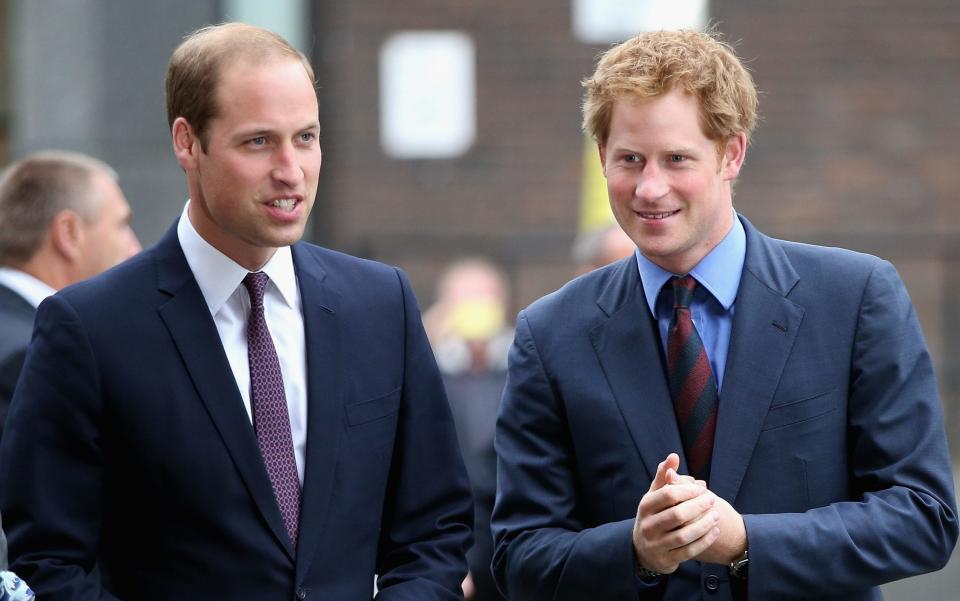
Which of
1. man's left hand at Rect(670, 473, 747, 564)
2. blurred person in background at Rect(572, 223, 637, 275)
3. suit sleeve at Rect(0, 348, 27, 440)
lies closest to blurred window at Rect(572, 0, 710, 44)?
blurred person in background at Rect(572, 223, 637, 275)

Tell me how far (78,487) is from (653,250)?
1.20 m

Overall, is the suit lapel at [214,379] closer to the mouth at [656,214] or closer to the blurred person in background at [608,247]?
the mouth at [656,214]

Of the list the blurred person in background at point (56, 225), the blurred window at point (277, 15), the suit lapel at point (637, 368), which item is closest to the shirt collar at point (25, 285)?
the blurred person in background at point (56, 225)

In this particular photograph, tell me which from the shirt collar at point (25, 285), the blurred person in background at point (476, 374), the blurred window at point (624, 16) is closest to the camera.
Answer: the shirt collar at point (25, 285)

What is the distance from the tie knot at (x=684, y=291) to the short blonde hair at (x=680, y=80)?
0.92 feet

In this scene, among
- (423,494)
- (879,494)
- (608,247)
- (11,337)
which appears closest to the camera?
(879,494)

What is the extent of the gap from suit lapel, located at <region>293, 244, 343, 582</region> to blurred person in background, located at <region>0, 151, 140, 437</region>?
1549mm

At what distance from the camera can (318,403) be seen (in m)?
3.25

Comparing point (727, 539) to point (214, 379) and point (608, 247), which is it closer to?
point (214, 379)

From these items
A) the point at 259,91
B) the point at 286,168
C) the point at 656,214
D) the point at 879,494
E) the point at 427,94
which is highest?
the point at 259,91

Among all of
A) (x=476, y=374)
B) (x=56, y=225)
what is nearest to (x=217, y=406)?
(x=56, y=225)

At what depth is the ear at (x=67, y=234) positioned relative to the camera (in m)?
4.83

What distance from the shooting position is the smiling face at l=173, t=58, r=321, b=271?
3111 millimetres

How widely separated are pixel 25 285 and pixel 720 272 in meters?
2.21
